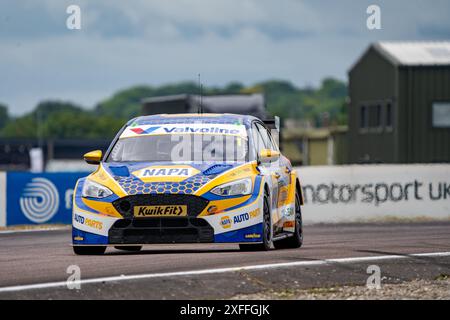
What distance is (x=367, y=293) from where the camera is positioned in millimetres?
10867

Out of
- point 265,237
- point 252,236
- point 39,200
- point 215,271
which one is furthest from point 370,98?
point 215,271

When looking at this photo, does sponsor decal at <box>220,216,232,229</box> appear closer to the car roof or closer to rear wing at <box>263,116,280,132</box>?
the car roof

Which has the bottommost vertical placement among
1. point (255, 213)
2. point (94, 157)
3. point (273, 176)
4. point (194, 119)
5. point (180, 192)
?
point (255, 213)

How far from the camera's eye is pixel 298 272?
1187cm

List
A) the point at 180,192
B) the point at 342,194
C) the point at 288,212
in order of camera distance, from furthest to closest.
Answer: the point at 342,194 < the point at 288,212 < the point at 180,192

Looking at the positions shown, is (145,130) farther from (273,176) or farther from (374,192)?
(374,192)

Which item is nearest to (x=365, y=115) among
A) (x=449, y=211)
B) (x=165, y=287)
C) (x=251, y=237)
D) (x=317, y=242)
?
(x=449, y=211)

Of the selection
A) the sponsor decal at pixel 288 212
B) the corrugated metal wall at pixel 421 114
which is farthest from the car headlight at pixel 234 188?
the corrugated metal wall at pixel 421 114

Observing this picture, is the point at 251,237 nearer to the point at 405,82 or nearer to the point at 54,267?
the point at 54,267

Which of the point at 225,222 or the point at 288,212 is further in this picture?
the point at 288,212

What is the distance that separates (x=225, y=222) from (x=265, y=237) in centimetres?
58

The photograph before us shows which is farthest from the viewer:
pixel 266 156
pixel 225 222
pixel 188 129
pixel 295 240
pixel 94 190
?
pixel 295 240

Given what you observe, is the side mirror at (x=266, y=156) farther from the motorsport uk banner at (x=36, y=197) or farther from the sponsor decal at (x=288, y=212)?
the motorsport uk banner at (x=36, y=197)

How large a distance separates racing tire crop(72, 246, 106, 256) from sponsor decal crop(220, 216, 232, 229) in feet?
5.20
